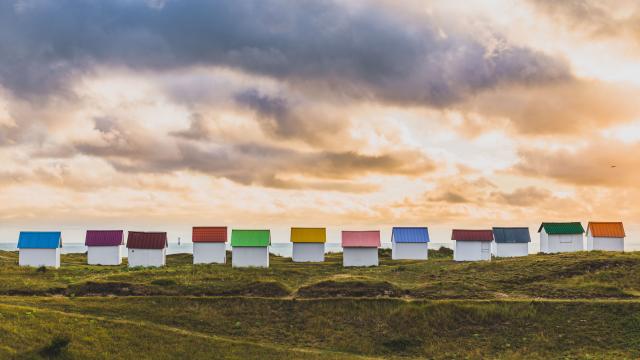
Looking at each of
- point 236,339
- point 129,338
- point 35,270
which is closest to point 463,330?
point 236,339

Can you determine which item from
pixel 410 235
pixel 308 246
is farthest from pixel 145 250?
pixel 410 235

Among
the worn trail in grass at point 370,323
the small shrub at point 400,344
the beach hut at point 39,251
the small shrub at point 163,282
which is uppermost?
the beach hut at point 39,251

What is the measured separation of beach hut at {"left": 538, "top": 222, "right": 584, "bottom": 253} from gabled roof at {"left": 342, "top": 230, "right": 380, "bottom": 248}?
95.8 ft

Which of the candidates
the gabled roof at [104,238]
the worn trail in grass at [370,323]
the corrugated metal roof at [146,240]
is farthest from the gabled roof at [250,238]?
the worn trail in grass at [370,323]

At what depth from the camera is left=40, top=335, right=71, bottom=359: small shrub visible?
158 ft

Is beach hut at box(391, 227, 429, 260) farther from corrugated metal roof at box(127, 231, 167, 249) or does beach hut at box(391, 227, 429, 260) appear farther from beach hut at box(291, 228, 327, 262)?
corrugated metal roof at box(127, 231, 167, 249)

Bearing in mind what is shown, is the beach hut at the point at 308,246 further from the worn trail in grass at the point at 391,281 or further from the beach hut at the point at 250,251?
the worn trail in grass at the point at 391,281

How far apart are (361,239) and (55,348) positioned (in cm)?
5548

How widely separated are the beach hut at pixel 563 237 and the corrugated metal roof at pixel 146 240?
6149 centimetres

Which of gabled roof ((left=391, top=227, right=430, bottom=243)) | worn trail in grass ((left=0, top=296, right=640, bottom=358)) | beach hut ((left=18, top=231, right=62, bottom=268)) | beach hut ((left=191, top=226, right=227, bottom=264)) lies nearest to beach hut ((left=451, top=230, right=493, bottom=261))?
gabled roof ((left=391, top=227, right=430, bottom=243))

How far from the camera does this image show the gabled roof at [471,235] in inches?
3989

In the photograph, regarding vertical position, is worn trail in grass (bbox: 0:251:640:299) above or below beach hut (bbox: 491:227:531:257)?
below

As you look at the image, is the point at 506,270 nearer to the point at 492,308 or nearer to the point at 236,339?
the point at 492,308

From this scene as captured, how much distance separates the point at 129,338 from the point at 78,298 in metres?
13.5
